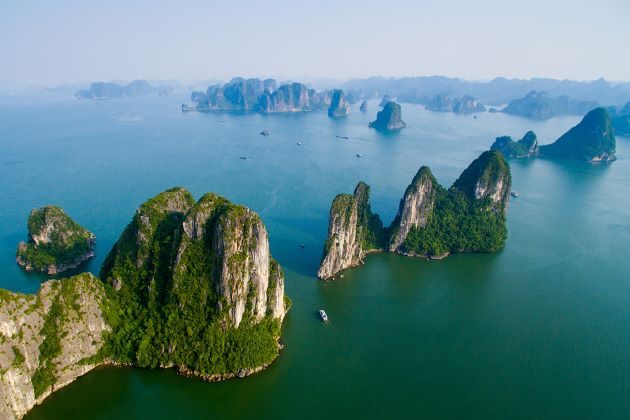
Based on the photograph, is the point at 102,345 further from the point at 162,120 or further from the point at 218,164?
the point at 162,120

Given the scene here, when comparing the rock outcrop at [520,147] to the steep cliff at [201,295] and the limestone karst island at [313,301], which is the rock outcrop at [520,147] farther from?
the steep cliff at [201,295]

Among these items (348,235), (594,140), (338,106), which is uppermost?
(338,106)

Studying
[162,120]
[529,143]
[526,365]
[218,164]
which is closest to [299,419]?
[526,365]

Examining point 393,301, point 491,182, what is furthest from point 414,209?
point 393,301

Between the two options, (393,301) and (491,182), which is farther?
(491,182)

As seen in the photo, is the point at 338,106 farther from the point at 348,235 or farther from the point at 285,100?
the point at 348,235

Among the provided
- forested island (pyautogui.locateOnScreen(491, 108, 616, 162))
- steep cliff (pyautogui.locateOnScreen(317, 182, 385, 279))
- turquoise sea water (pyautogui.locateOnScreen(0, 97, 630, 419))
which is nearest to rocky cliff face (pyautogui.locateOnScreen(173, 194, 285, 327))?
turquoise sea water (pyautogui.locateOnScreen(0, 97, 630, 419))

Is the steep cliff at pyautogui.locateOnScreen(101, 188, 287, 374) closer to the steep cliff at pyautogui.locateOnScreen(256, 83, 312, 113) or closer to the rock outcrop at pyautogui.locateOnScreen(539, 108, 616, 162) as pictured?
the rock outcrop at pyautogui.locateOnScreen(539, 108, 616, 162)
